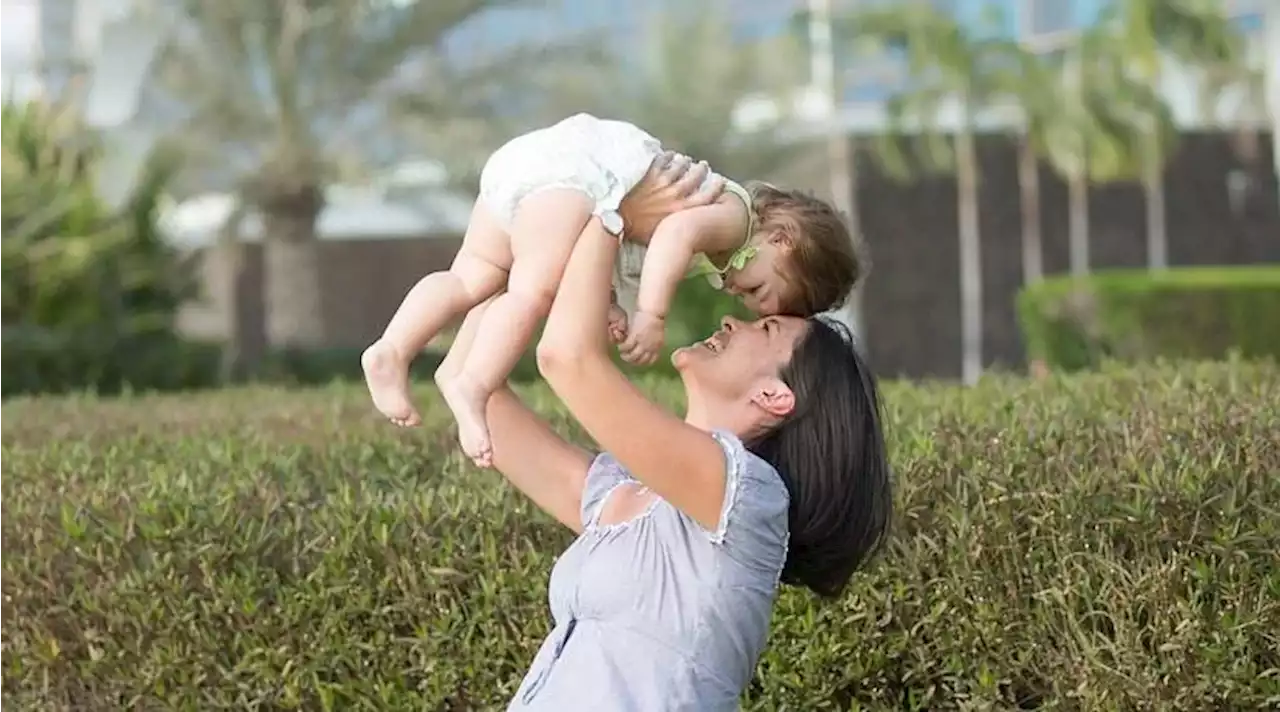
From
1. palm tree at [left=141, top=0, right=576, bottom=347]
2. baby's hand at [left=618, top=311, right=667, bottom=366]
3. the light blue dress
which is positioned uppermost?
baby's hand at [left=618, top=311, right=667, bottom=366]

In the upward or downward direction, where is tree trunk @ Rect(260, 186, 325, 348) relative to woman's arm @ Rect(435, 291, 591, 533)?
downward

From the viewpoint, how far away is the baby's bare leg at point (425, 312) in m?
2.66

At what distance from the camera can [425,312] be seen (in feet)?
8.83

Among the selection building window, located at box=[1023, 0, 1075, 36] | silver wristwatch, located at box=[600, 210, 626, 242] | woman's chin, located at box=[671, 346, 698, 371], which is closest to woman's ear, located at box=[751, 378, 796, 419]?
woman's chin, located at box=[671, 346, 698, 371]

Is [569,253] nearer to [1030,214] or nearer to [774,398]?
[774,398]

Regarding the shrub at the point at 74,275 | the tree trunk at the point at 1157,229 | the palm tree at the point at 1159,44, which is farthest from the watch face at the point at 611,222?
the tree trunk at the point at 1157,229

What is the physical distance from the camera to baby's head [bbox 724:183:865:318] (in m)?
2.65

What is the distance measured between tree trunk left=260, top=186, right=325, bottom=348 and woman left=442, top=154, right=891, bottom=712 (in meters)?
14.5

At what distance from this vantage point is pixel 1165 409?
4.34 meters

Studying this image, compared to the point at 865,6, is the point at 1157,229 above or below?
below

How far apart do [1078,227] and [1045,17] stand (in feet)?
19.3

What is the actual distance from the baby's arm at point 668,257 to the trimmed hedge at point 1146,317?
10.9m

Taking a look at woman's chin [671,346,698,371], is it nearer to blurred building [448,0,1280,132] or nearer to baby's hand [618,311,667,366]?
baby's hand [618,311,667,366]

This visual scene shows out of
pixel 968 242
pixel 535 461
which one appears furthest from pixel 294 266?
pixel 535 461
